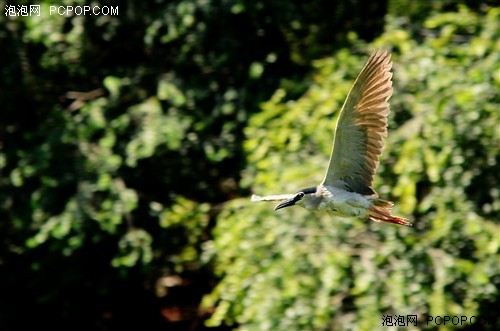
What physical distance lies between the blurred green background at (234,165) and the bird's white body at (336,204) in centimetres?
82

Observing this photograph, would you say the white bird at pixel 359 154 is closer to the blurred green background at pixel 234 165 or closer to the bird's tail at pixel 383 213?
the bird's tail at pixel 383 213

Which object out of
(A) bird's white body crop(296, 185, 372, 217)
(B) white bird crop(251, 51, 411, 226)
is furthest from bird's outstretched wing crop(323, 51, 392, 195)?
(A) bird's white body crop(296, 185, 372, 217)

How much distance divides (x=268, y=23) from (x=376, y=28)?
31.2 inches

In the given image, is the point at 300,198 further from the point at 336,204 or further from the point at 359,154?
the point at 359,154

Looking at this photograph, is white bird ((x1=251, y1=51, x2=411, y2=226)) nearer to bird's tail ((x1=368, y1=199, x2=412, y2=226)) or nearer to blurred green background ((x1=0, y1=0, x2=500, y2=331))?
bird's tail ((x1=368, y1=199, x2=412, y2=226))

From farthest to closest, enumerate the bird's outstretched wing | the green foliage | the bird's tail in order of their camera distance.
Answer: the green foliage
the bird's tail
the bird's outstretched wing

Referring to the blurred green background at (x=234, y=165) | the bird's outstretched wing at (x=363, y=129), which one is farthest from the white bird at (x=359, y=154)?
the blurred green background at (x=234, y=165)

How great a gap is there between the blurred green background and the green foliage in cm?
1

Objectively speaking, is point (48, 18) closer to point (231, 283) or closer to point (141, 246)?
point (141, 246)

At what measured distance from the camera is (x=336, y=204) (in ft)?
13.5

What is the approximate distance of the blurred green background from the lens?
16.4 feet

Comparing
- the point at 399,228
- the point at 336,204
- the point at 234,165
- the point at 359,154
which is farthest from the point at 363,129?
the point at 234,165

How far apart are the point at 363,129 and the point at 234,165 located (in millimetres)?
2177

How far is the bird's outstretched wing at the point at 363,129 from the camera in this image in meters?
3.97
